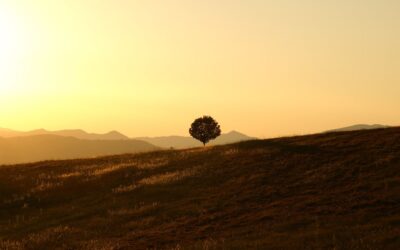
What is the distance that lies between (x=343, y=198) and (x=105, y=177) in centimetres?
2333

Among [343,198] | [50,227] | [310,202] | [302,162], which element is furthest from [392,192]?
[50,227]

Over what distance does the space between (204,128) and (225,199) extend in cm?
4622

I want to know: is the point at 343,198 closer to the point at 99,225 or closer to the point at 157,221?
the point at 157,221

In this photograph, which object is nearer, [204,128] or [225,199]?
[225,199]

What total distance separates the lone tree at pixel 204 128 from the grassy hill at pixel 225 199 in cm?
2476

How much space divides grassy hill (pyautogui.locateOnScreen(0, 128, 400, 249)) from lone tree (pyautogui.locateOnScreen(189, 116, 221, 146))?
24762 millimetres

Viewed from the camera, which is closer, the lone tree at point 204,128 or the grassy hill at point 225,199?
the grassy hill at point 225,199

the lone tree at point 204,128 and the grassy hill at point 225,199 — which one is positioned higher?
the lone tree at point 204,128

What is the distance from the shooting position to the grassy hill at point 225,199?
23.5m

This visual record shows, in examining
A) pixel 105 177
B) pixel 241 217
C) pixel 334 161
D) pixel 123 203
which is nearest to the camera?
pixel 241 217

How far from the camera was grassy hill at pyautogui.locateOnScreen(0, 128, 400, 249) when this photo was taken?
23531 mm

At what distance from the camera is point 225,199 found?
32594 millimetres

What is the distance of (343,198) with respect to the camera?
28562 millimetres

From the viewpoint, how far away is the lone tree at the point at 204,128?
78.8 meters
